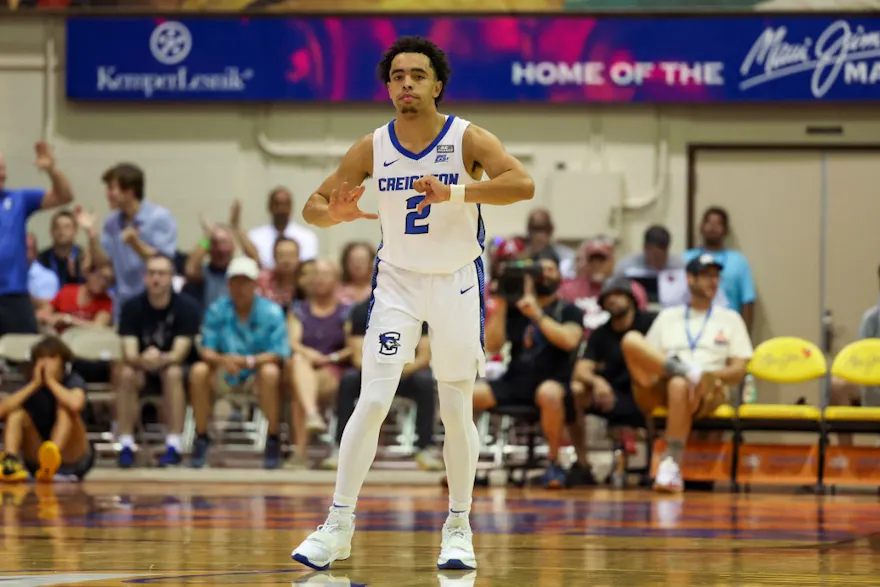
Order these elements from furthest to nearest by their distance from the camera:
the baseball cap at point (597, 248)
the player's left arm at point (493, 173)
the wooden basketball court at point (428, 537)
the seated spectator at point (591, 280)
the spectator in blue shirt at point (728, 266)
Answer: the spectator in blue shirt at point (728, 266) → the baseball cap at point (597, 248) → the seated spectator at point (591, 280) → the player's left arm at point (493, 173) → the wooden basketball court at point (428, 537)

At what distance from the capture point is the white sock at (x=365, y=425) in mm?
5062

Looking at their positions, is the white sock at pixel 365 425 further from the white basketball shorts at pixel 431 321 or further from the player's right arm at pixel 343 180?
the player's right arm at pixel 343 180

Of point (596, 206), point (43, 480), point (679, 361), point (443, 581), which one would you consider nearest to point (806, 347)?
point (679, 361)

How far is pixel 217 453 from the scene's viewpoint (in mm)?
10883

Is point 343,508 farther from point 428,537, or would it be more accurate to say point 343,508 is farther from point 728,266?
point 728,266

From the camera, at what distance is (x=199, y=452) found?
1033 cm

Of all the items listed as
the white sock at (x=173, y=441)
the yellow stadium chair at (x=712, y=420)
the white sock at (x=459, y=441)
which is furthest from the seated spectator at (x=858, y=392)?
Answer: the white sock at (x=459, y=441)

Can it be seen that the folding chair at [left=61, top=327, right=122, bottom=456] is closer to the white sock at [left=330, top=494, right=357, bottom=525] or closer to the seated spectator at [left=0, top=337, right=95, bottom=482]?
the seated spectator at [left=0, top=337, right=95, bottom=482]

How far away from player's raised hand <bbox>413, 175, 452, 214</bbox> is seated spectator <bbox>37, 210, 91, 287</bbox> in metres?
7.52

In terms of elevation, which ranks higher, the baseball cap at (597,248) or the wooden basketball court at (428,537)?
the baseball cap at (597,248)

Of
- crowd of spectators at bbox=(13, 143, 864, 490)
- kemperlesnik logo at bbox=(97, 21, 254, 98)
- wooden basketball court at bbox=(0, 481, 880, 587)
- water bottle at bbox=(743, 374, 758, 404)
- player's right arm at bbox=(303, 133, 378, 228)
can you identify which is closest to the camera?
→ wooden basketball court at bbox=(0, 481, 880, 587)

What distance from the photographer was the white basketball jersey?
515cm

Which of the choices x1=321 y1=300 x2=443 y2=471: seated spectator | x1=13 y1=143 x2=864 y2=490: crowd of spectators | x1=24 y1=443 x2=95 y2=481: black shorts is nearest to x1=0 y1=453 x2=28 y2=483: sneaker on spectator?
x1=13 y1=143 x2=864 y2=490: crowd of spectators

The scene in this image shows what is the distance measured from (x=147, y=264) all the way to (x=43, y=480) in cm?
217
